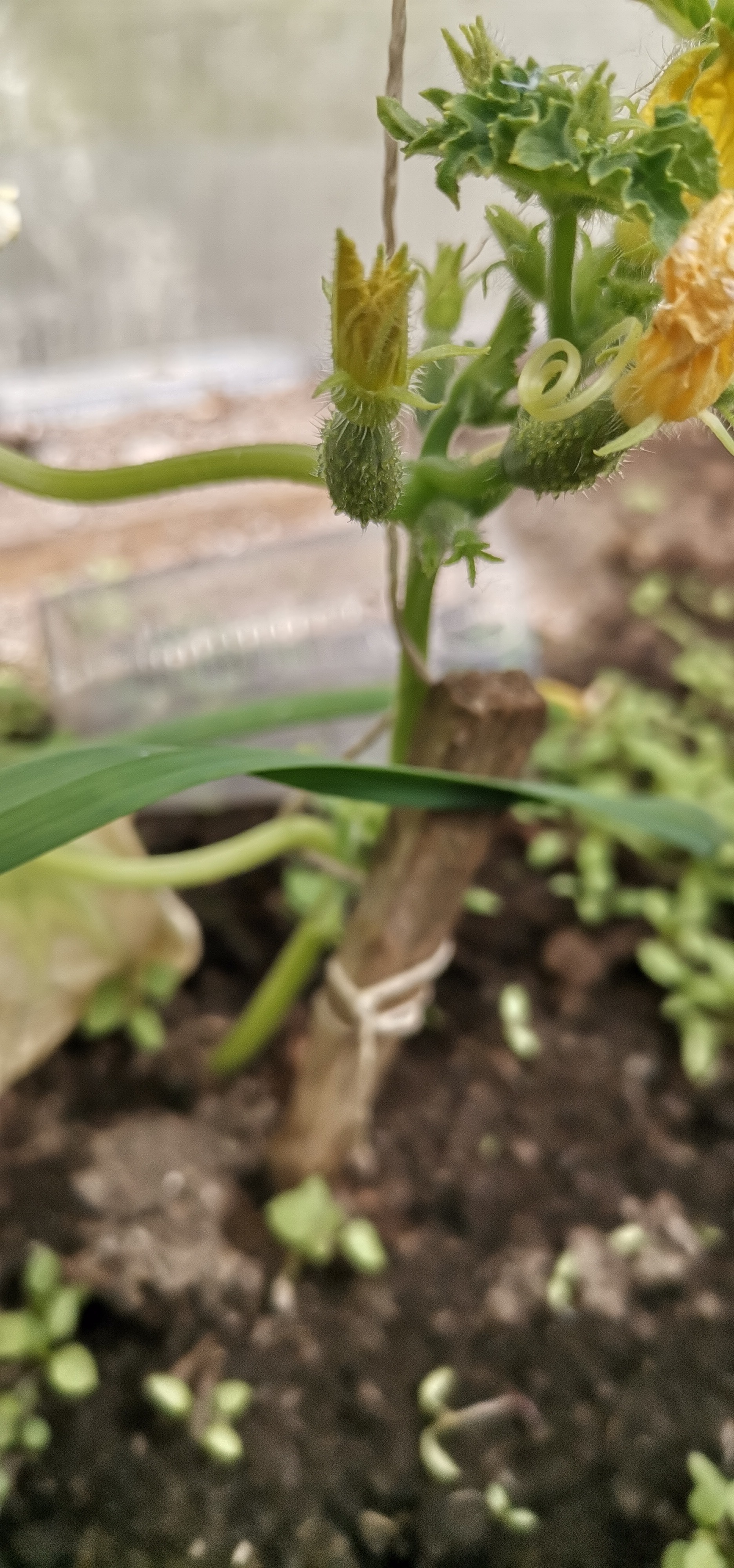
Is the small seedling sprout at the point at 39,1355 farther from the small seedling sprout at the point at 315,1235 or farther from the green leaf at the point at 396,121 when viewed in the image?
the green leaf at the point at 396,121

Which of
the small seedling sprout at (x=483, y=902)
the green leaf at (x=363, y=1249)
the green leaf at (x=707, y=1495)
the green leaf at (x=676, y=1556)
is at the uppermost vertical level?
the small seedling sprout at (x=483, y=902)

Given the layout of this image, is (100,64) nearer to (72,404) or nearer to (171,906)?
(72,404)

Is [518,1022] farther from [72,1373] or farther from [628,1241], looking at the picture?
[72,1373]

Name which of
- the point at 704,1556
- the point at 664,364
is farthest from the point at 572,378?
the point at 704,1556

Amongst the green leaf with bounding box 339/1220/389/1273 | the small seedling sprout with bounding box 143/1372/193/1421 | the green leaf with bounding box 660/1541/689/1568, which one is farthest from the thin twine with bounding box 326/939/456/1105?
the green leaf with bounding box 660/1541/689/1568

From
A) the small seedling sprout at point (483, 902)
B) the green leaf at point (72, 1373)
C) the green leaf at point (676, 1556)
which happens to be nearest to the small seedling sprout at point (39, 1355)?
the green leaf at point (72, 1373)
